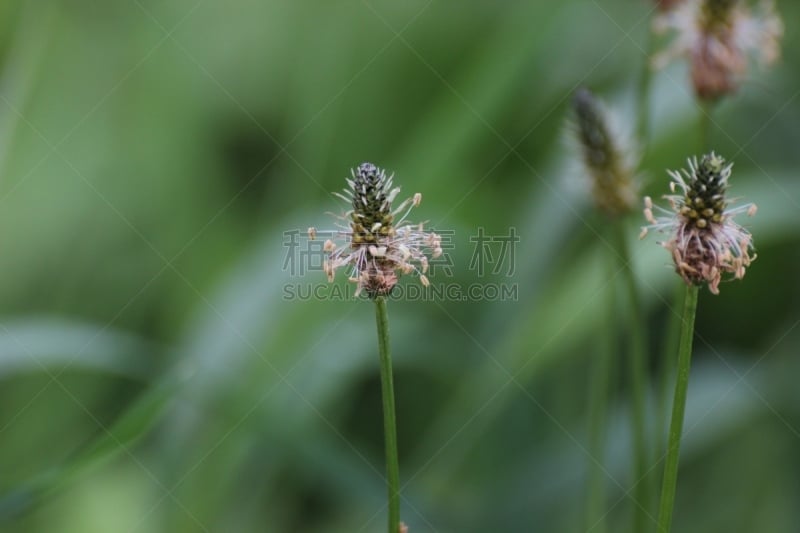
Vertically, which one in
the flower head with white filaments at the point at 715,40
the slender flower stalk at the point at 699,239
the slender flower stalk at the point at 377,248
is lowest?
the slender flower stalk at the point at 377,248

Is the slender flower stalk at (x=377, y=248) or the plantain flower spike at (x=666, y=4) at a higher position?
the plantain flower spike at (x=666, y=4)

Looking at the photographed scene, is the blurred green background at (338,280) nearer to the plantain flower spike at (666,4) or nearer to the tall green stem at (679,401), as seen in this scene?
the plantain flower spike at (666,4)

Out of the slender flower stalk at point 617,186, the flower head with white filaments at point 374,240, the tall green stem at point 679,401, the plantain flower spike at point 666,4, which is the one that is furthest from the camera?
the plantain flower spike at point 666,4

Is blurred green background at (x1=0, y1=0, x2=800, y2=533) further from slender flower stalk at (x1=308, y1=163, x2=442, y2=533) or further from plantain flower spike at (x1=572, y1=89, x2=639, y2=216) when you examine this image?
slender flower stalk at (x1=308, y1=163, x2=442, y2=533)

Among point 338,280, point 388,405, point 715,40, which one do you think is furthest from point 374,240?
point 338,280

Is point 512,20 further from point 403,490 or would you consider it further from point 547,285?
point 403,490

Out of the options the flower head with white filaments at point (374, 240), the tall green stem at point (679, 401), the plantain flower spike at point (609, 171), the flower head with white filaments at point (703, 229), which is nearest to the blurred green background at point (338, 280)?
the plantain flower spike at point (609, 171)

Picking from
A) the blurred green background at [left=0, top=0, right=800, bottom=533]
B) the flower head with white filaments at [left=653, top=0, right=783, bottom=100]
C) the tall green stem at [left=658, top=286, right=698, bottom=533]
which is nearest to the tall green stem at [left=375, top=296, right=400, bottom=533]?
the tall green stem at [left=658, top=286, right=698, bottom=533]
